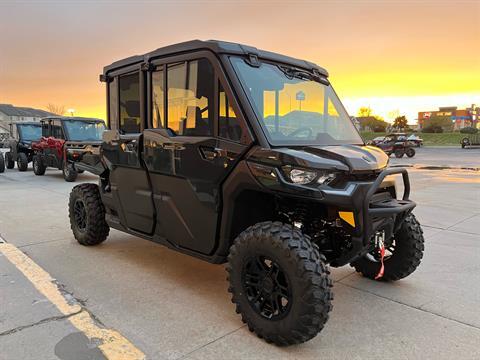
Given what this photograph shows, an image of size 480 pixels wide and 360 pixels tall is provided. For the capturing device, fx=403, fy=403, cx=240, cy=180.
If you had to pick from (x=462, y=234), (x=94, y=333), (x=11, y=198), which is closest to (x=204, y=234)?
(x=94, y=333)

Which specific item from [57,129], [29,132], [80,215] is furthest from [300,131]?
[29,132]

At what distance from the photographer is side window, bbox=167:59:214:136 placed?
3.33 metres

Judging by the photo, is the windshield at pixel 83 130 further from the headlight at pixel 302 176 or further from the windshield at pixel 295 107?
the headlight at pixel 302 176

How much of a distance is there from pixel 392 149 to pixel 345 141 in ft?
78.8

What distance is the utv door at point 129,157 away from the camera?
406cm

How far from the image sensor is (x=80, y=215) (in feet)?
17.6

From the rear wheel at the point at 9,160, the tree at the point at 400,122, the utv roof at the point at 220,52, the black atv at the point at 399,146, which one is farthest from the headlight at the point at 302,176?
the tree at the point at 400,122

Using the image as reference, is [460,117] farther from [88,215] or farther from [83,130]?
[88,215]

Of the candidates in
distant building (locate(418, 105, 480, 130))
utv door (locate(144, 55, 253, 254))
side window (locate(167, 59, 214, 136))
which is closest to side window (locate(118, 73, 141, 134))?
utv door (locate(144, 55, 253, 254))

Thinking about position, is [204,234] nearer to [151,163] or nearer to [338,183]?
[151,163]

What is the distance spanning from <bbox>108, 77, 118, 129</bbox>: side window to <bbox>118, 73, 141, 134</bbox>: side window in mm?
112

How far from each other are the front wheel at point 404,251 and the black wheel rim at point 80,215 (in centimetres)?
359

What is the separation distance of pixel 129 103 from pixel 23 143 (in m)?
15.2

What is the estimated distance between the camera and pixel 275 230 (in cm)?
290
